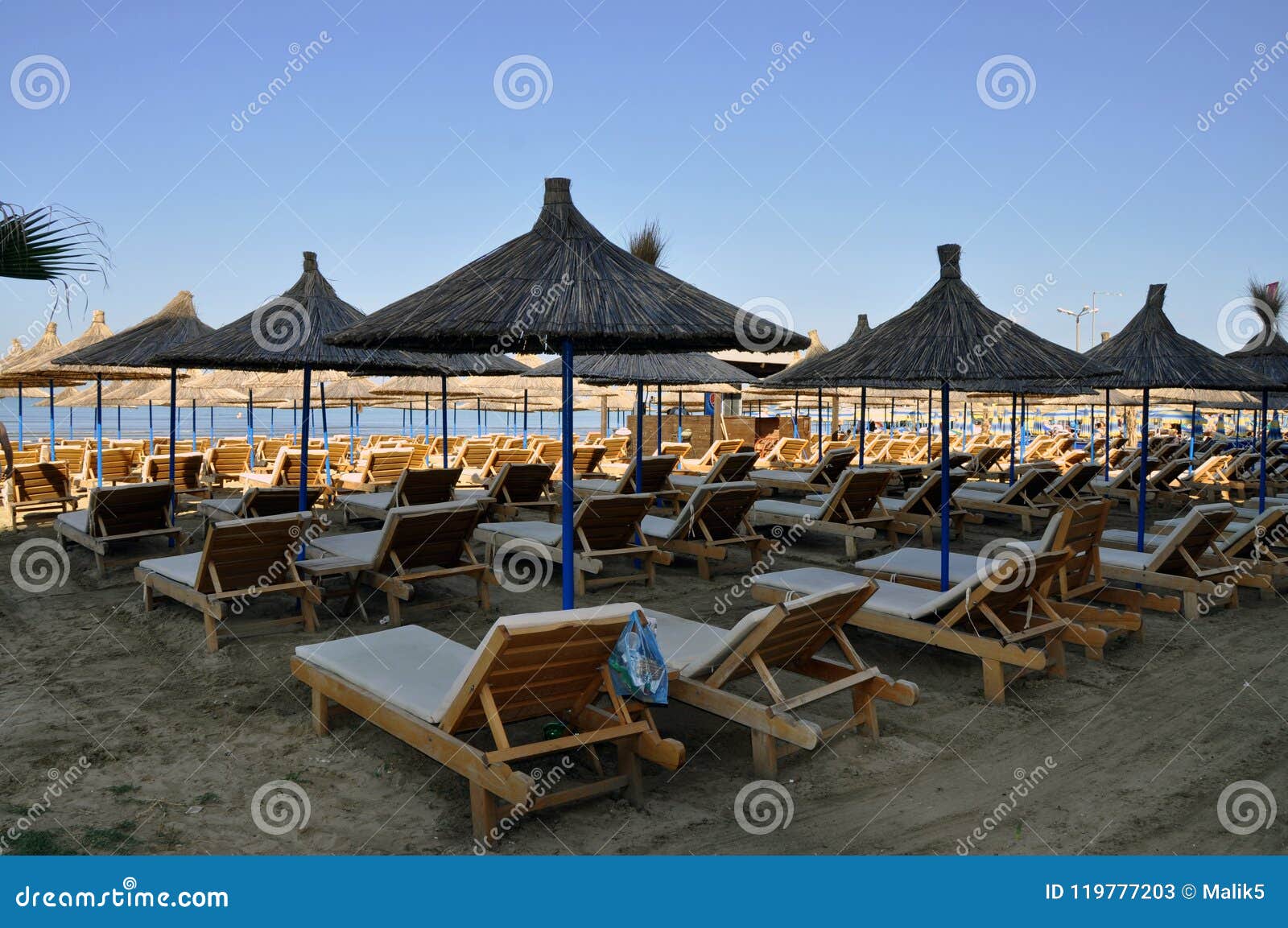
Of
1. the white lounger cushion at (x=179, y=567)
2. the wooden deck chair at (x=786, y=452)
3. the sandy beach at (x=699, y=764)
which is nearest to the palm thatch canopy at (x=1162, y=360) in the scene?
the sandy beach at (x=699, y=764)

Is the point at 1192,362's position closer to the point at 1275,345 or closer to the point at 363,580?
the point at 1275,345

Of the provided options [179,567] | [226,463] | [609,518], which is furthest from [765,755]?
[226,463]

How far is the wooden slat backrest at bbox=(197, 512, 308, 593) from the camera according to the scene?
5.27 meters

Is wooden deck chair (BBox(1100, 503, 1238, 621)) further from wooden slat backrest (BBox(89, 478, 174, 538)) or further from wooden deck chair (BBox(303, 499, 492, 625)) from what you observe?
wooden slat backrest (BBox(89, 478, 174, 538))

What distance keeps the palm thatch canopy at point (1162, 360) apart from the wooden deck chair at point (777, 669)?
4.29 meters

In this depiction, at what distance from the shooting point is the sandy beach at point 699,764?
310 cm

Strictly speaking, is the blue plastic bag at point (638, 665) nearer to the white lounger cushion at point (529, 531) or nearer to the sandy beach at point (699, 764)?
the sandy beach at point (699, 764)

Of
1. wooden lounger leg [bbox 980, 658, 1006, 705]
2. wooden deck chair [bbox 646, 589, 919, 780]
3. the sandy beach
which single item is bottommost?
the sandy beach

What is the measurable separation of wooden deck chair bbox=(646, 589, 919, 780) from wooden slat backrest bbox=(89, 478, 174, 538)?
541 cm

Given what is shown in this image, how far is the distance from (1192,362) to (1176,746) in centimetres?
457

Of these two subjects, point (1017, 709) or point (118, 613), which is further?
point (118, 613)

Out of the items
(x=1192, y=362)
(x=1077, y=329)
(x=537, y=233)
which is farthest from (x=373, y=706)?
(x=1077, y=329)

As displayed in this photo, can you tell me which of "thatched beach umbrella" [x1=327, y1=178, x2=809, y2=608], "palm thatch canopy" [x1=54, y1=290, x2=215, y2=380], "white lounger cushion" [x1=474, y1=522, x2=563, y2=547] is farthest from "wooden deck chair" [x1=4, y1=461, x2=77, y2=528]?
"thatched beach umbrella" [x1=327, y1=178, x2=809, y2=608]

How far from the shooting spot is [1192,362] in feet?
24.5
